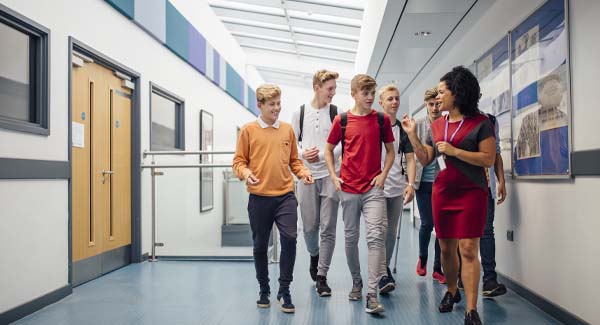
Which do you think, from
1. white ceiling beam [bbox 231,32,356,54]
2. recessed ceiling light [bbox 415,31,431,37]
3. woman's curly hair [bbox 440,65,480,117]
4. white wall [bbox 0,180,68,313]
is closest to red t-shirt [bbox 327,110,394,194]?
woman's curly hair [bbox 440,65,480,117]

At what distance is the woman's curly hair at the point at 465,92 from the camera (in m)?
2.66

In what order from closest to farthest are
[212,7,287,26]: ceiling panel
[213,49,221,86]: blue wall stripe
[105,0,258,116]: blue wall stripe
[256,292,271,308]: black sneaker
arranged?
1. [256,292,271,308]: black sneaker
2. [105,0,258,116]: blue wall stripe
3. [213,49,221,86]: blue wall stripe
4. [212,7,287,26]: ceiling panel

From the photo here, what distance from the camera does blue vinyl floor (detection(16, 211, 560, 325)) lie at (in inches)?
111

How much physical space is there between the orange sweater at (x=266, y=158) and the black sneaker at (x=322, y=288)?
747 millimetres

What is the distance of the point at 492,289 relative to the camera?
3.21 m

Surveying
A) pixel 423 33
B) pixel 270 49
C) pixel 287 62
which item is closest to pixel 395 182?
pixel 423 33

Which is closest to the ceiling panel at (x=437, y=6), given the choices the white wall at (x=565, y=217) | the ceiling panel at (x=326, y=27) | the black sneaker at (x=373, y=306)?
the white wall at (x=565, y=217)

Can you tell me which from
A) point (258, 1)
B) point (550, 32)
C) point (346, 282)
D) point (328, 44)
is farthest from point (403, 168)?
point (328, 44)

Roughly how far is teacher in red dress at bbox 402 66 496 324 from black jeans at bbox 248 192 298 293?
82cm

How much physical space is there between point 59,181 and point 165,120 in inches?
107

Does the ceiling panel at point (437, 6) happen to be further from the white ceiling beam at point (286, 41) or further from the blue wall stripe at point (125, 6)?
the white ceiling beam at point (286, 41)

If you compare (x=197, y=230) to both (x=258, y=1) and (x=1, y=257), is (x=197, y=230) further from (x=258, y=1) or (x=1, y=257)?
(x=258, y=1)

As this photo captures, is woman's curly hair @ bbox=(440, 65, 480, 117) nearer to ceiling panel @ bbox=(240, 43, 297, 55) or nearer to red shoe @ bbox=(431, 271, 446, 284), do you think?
red shoe @ bbox=(431, 271, 446, 284)

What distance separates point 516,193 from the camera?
3.51m
